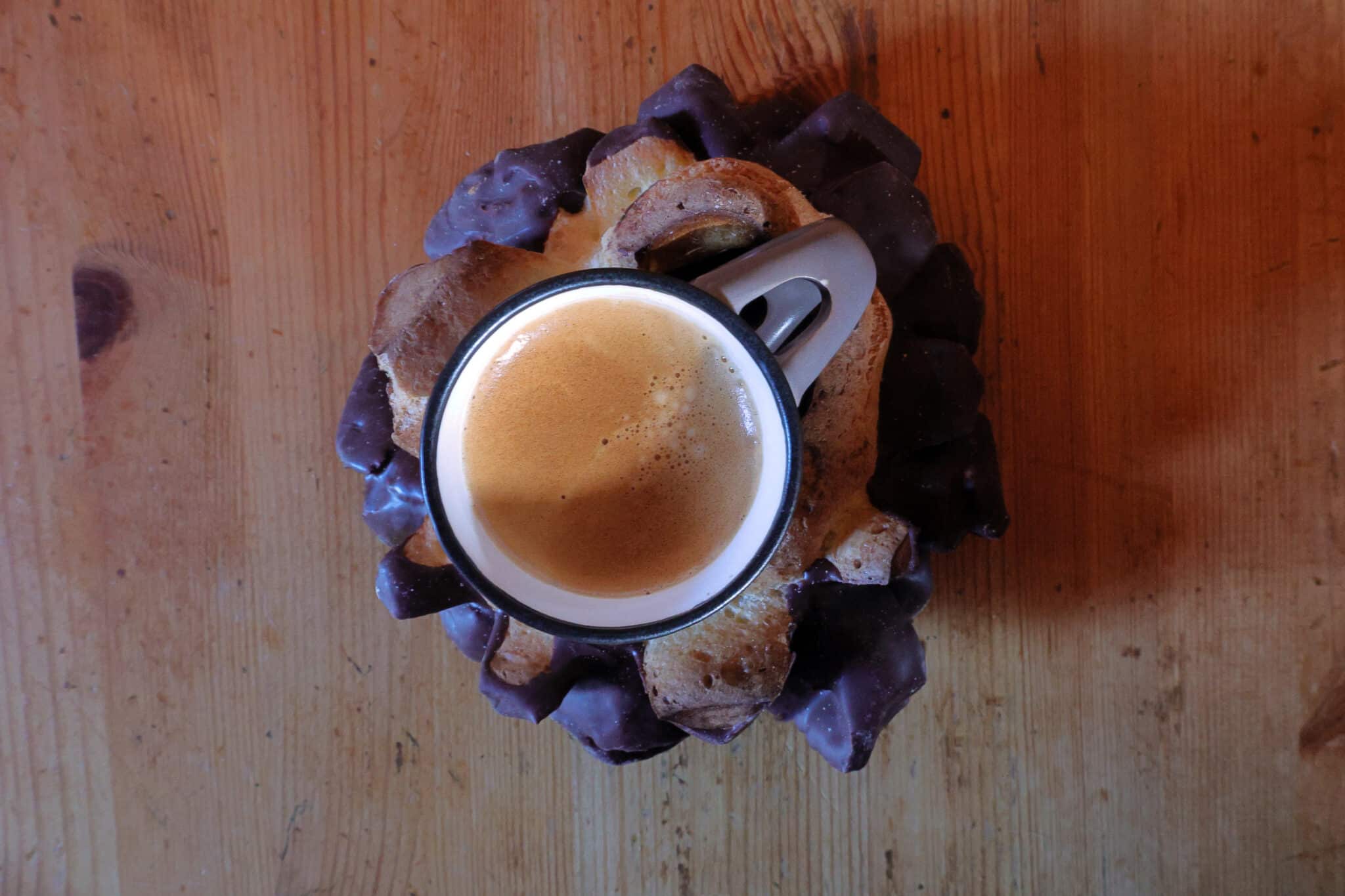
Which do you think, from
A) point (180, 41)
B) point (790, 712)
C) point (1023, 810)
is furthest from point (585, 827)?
point (180, 41)

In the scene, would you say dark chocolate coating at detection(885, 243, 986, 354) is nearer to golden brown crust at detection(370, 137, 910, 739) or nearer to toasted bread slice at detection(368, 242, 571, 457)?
golden brown crust at detection(370, 137, 910, 739)

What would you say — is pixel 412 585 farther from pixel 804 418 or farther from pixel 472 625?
pixel 804 418

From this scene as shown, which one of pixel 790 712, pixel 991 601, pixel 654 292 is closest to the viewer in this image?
pixel 654 292

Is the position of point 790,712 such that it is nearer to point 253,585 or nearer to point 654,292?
point 654,292

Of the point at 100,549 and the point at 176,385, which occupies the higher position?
the point at 176,385

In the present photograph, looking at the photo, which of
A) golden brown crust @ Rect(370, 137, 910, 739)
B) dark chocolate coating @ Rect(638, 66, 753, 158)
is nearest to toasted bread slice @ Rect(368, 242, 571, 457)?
golden brown crust @ Rect(370, 137, 910, 739)

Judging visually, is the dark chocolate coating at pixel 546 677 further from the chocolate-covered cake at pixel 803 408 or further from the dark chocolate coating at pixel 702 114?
the dark chocolate coating at pixel 702 114

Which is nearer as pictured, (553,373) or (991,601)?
(553,373)
